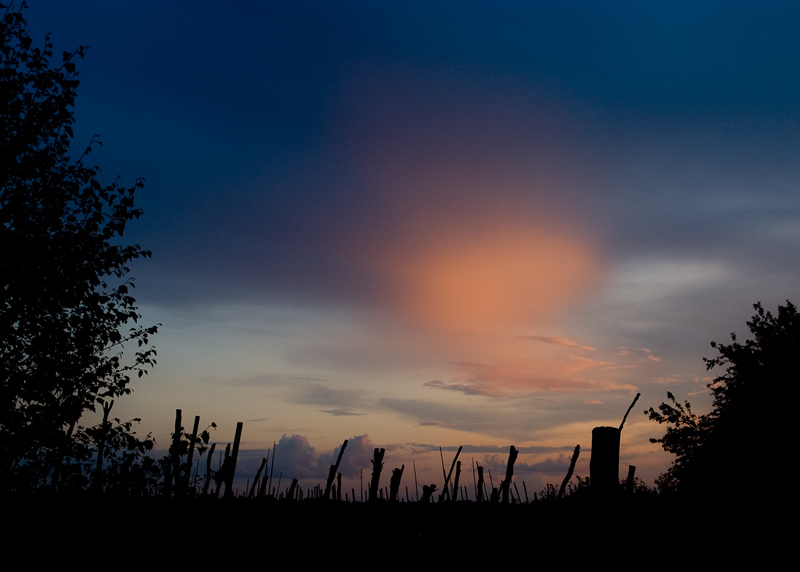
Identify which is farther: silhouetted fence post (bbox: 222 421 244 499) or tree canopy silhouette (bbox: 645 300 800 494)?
tree canopy silhouette (bbox: 645 300 800 494)

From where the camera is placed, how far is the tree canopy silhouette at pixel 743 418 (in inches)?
884

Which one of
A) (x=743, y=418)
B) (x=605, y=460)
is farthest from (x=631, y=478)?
(x=743, y=418)

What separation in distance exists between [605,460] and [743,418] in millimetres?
23039

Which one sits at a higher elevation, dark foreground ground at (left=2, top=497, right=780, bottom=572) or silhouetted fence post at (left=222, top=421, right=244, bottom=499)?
silhouetted fence post at (left=222, top=421, right=244, bottom=499)

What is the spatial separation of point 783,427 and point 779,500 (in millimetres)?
6595

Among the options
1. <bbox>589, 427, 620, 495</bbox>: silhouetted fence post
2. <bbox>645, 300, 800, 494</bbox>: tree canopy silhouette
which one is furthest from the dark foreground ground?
<bbox>645, 300, 800, 494</bbox>: tree canopy silhouette

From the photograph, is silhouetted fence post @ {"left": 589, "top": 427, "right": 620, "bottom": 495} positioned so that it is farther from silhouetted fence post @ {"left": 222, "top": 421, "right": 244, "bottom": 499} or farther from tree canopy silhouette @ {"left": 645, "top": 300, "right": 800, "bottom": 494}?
tree canopy silhouette @ {"left": 645, "top": 300, "right": 800, "bottom": 494}

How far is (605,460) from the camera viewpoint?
6.20 m

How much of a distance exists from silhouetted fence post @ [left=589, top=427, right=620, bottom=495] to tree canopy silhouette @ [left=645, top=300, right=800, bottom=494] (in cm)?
1701

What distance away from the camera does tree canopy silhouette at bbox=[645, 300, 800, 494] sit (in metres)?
22.5

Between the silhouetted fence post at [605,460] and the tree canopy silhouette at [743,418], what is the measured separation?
55.8ft

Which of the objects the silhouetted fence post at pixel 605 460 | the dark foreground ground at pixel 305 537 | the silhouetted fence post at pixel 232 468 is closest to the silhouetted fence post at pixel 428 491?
the dark foreground ground at pixel 305 537

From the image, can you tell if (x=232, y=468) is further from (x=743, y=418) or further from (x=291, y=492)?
(x=743, y=418)

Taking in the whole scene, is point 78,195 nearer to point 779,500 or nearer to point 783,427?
point 779,500
